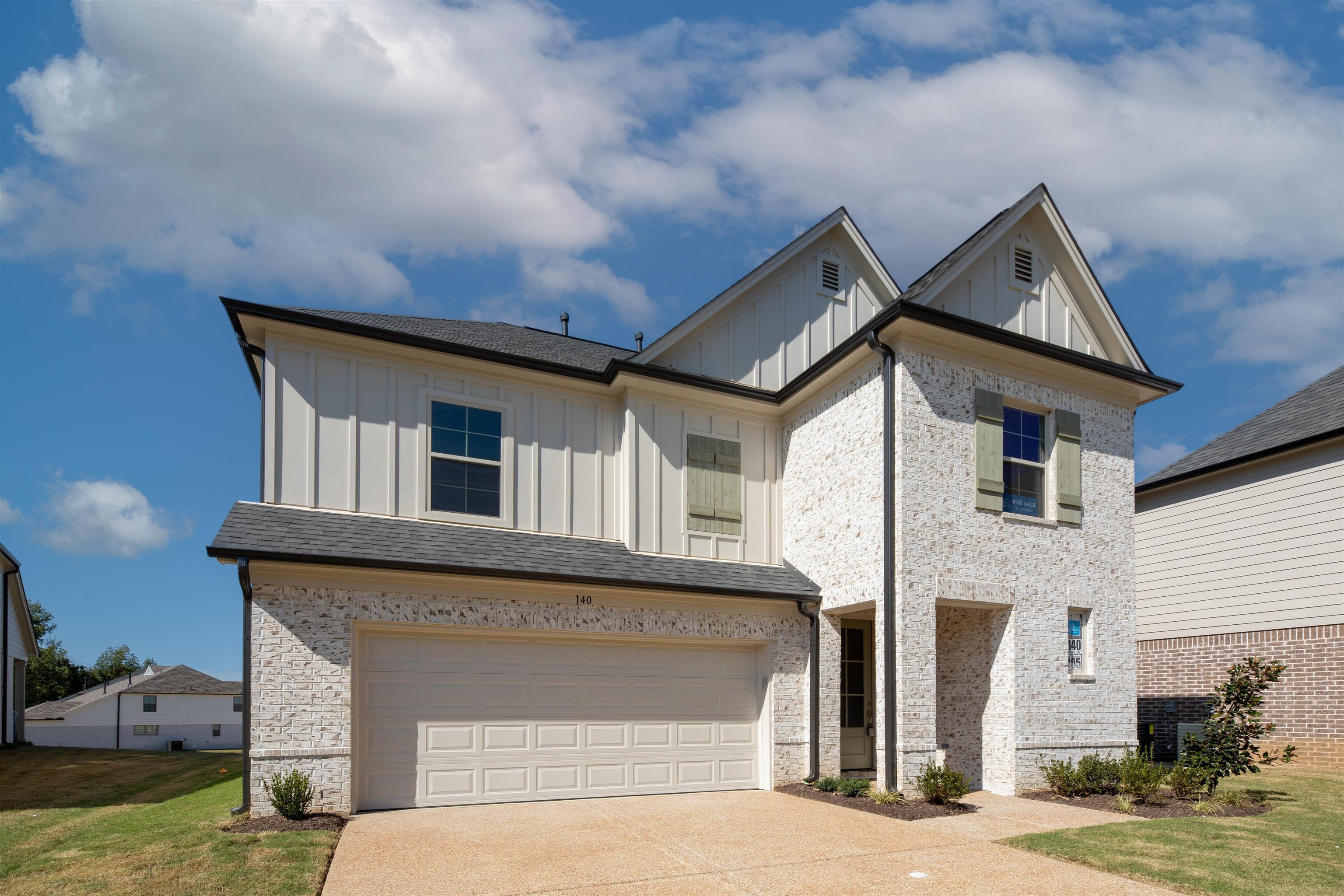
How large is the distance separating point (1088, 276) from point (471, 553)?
35.4ft

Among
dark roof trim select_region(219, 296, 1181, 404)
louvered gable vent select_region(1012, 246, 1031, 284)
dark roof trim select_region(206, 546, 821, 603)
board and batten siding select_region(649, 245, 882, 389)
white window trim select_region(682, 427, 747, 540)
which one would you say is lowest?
dark roof trim select_region(206, 546, 821, 603)

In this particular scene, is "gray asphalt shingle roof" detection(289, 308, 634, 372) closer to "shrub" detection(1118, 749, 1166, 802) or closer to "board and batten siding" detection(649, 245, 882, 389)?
"board and batten siding" detection(649, 245, 882, 389)

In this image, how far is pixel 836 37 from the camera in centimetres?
1164

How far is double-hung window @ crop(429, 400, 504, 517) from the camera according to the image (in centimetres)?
1282

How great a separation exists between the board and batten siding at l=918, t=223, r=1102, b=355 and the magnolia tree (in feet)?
17.7

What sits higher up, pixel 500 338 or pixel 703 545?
pixel 500 338

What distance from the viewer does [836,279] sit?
1586cm

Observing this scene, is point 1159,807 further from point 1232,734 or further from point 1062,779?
point 1232,734

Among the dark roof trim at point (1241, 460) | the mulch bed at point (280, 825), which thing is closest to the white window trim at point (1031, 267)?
the dark roof trim at point (1241, 460)

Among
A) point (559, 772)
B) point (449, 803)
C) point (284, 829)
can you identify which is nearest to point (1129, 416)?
point (559, 772)

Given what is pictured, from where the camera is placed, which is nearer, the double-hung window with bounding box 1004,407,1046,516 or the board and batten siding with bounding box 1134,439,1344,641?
the double-hung window with bounding box 1004,407,1046,516

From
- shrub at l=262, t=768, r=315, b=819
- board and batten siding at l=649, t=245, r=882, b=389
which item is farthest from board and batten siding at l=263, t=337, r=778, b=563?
shrub at l=262, t=768, r=315, b=819

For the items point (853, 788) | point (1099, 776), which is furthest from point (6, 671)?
point (1099, 776)

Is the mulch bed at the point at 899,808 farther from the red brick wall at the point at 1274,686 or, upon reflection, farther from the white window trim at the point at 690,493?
the red brick wall at the point at 1274,686
